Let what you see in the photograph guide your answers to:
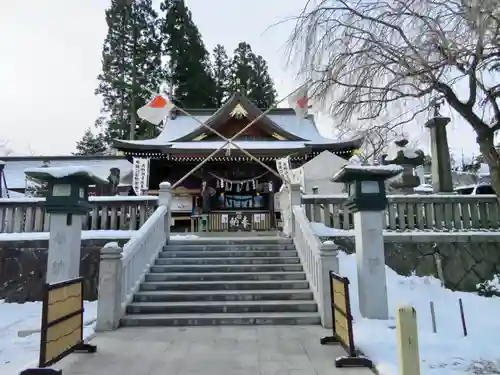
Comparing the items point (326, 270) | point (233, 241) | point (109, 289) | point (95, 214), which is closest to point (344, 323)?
point (326, 270)

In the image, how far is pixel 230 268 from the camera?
25.7ft

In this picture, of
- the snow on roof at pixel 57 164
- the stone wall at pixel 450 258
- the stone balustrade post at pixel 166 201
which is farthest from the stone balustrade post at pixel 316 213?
the snow on roof at pixel 57 164

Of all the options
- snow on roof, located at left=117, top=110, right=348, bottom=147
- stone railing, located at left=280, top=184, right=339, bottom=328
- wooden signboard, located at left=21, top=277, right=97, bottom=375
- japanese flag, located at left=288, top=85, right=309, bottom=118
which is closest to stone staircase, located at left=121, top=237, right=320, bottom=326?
stone railing, located at left=280, top=184, right=339, bottom=328

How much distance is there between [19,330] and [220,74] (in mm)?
34532

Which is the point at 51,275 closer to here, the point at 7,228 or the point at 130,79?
the point at 7,228

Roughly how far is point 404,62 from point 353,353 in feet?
14.6

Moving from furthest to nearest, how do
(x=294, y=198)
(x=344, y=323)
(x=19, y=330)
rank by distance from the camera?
1. (x=294, y=198)
2. (x=19, y=330)
3. (x=344, y=323)

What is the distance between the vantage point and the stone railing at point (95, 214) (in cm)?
852

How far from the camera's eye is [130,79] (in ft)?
103

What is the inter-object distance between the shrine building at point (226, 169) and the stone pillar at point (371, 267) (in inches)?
337

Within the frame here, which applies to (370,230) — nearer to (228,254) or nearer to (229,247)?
(228,254)

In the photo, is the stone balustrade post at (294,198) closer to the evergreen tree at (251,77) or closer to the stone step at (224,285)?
the stone step at (224,285)

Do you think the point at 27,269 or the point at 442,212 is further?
the point at 442,212

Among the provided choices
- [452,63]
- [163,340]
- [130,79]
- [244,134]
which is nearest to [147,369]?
[163,340]
